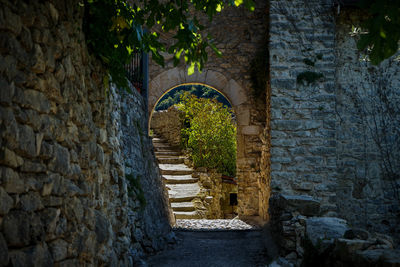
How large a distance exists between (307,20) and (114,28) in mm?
4287

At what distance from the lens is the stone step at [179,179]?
33.8ft

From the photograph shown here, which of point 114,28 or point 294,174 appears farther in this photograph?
point 294,174

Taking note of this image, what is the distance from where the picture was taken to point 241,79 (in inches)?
292

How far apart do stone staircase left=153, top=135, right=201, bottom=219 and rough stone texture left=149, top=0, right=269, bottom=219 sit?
5.52ft

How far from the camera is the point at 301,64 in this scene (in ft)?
19.3

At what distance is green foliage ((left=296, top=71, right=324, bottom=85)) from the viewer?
229 inches

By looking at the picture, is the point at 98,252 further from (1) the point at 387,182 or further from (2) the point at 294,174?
(1) the point at 387,182

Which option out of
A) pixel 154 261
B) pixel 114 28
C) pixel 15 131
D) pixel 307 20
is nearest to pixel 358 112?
pixel 307 20

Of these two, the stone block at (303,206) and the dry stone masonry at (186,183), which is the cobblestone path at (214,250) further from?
the dry stone masonry at (186,183)

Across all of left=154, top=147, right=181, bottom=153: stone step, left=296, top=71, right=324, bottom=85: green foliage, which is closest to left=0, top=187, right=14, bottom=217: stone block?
left=296, top=71, right=324, bottom=85: green foliage

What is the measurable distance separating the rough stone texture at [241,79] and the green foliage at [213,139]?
13.6 feet

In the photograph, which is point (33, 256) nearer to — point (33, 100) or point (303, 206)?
point (33, 100)

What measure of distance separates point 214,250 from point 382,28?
3860 mm

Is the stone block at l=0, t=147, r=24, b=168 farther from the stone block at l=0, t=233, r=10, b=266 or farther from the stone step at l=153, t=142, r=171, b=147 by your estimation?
the stone step at l=153, t=142, r=171, b=147
